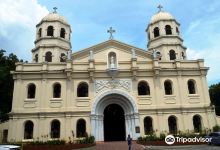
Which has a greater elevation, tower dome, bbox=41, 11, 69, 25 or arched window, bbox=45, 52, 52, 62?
tower dome, bbox=41, 11, 69, 25

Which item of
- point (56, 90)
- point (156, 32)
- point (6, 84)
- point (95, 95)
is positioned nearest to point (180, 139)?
point (95, 95)

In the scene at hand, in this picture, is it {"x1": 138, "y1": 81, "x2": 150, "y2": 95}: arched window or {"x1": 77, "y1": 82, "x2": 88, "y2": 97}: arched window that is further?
{"x1": 138, "y1": 81, "x2": 150, "y2": 95}: arched window

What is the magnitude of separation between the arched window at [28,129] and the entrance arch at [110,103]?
657cm

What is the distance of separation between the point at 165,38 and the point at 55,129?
17269mm

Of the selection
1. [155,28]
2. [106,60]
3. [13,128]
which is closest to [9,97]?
[13,128]

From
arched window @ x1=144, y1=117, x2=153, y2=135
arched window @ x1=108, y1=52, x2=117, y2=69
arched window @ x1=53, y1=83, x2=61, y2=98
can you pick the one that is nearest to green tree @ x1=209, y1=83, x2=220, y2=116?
arched window @ x1=144, y1=117, x2=153, y2=135

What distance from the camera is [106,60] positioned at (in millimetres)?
30031

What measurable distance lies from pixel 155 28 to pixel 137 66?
24.5 ft

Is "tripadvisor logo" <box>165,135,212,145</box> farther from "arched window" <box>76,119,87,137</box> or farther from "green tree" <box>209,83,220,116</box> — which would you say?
"green tree" <box>209,83,220,116</box>

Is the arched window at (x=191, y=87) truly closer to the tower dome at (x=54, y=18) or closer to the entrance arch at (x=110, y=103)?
the entrance arch at (x=110, y=103)

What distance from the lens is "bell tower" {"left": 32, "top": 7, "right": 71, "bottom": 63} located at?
104ft

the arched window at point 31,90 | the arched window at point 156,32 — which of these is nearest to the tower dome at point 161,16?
the arched window at point 156,32

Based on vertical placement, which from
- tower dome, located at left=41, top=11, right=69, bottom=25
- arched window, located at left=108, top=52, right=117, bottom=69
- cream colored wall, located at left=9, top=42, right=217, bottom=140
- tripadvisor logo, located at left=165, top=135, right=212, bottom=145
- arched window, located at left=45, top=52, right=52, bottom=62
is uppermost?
tower dome, located at left=41, top=11, right=69, bottom=25

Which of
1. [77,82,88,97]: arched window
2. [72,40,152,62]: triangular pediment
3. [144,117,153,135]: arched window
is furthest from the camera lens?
[72,40,152,62]: triangular pediment
